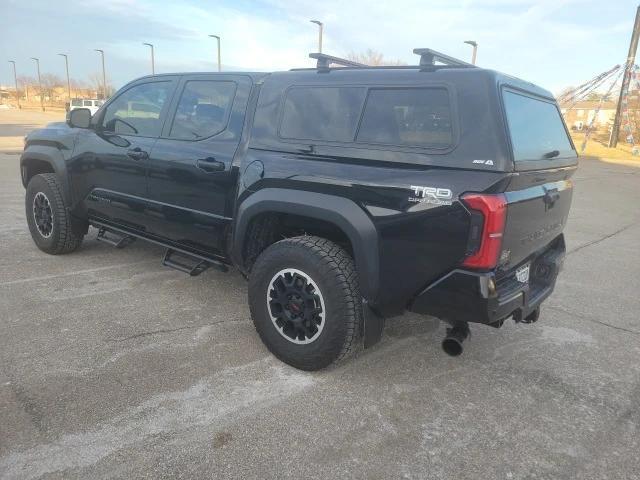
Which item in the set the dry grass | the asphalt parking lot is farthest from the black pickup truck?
the dry grass

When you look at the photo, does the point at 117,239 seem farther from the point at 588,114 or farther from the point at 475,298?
the point at 588,114

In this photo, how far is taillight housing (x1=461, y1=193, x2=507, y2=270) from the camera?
2.34 meters

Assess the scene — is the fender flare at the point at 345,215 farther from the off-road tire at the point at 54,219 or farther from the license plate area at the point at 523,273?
the off-road tire at the point at 54,219

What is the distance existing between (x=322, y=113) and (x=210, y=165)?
946 mm

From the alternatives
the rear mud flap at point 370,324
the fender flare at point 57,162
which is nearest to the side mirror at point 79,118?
the fender flare at point 57,162

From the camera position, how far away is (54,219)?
16.0ft

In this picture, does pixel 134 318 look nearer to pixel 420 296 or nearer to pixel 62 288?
pixel 62 288

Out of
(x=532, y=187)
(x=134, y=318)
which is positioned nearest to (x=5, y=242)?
(x=134, y=318)

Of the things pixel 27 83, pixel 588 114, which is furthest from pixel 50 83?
pixel 588 114

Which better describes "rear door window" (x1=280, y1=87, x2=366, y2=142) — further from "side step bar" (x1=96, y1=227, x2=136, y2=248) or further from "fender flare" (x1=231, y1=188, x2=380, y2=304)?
"side step bar" (x1=96, y1=227, x2=136, y2=248)

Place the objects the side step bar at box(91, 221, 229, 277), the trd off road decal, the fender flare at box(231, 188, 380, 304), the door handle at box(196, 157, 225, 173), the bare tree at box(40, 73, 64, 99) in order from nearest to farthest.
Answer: the trd off road decal → the fender flare at box(231, 188, 380, 304) → the door handle at box(196, 157, 225, 173) → the side step bar at box(91, 221, 229, 277) → the bare tree at box(40, 73, 64, 99)

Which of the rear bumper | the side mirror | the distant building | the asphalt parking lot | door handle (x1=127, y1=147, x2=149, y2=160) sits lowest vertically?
the asphalt parking lot

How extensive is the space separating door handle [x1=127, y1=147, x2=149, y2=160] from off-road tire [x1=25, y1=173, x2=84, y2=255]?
3.99 feet

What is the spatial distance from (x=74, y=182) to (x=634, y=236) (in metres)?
7.77
